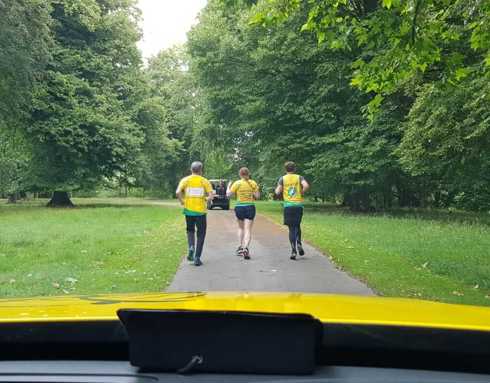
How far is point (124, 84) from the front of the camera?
122 ft

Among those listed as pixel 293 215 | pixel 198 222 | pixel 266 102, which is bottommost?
pixel 198 222

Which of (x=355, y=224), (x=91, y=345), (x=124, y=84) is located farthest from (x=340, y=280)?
(x=124, y=84)

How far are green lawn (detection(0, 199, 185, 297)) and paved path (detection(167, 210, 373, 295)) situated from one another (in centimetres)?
51

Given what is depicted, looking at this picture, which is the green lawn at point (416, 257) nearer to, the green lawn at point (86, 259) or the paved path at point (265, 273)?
the paved path at point (265, 273)

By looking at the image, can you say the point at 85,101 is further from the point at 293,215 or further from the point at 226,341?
the point at 226,341

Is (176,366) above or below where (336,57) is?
below

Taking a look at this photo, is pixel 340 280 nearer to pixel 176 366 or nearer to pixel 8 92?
pixel 176 366

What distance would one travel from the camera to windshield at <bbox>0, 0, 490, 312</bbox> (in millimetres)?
8367

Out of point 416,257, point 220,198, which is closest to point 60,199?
point 220,198

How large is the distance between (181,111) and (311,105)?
112ft

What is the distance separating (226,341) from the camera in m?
1.75

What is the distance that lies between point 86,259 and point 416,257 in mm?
6738

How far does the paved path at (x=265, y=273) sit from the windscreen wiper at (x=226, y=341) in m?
6.03

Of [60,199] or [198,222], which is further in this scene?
[60,199]
